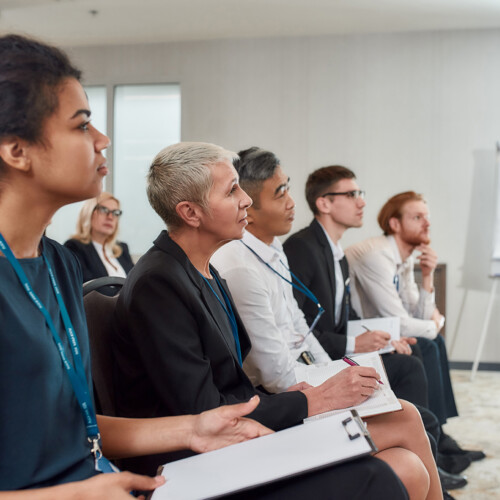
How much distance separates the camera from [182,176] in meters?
1.57

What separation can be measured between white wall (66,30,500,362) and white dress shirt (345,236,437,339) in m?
1.97

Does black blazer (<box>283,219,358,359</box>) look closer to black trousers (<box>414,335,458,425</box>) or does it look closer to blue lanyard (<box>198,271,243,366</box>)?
black trousers (<box>414,335,458,425</box>)

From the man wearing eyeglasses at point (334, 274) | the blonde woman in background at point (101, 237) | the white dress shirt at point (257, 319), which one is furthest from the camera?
the blonde woman in background at point (101, 237)

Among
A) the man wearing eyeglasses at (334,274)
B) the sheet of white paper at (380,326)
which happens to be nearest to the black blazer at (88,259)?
the man wearing eyeglasses at (334,274)

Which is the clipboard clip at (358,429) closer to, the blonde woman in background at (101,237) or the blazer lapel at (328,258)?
the blazer lapel at (328,258)

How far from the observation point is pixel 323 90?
5.60 metres

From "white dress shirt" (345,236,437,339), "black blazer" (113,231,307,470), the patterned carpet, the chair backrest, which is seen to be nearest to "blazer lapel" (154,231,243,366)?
"black blazer" (113,231,307,470)

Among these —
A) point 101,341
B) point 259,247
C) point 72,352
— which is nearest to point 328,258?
point 259,247

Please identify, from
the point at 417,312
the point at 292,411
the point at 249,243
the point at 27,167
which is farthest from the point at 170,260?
the point at 417,312

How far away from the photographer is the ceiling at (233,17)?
4785 mm

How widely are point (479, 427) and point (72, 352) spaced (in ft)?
10.4

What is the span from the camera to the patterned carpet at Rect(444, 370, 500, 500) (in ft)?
8.51

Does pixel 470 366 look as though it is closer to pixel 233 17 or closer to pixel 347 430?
pixel 233 17

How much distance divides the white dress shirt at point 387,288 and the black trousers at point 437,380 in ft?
0.46
